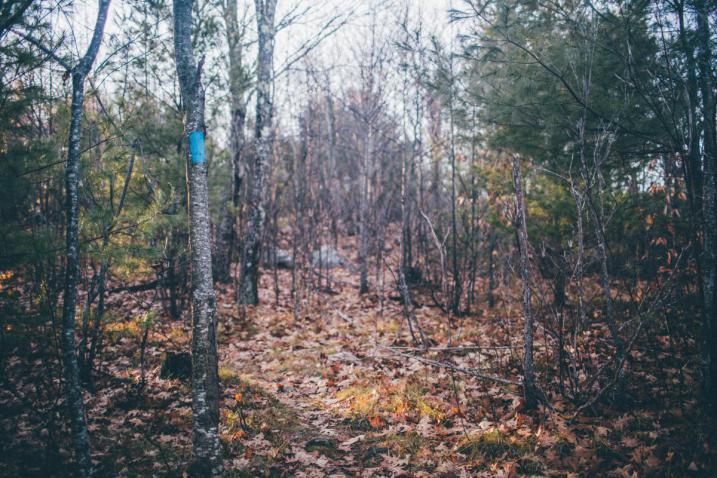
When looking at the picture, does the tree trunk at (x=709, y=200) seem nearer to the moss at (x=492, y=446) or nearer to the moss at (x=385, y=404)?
the moss at (x=492, y=446)

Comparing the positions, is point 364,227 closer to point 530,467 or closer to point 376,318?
point 376,318

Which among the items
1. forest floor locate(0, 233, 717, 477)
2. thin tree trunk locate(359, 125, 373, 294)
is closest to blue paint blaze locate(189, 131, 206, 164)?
forest floor locate(0, 233, 717, 477)

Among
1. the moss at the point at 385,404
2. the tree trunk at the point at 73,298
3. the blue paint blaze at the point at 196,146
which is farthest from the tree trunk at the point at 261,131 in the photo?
the blue paint blaze at the point at 196,146

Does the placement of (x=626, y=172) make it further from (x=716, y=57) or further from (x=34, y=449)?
(x=34, y=449)

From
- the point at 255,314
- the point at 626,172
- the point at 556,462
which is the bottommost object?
the point at 556,462

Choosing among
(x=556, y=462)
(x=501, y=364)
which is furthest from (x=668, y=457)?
(x=501, y=364)

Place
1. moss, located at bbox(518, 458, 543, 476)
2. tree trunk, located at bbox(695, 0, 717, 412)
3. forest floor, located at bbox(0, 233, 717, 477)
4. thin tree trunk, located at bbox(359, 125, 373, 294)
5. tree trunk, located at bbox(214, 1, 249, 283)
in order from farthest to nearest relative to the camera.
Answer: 1. thin tree trunk, located at bbox(359, 125, 373, 294)
2. tree trunk, located at bbox(214, 1, 249, 283)
3. tree trunk, located at bbox(695, 0, 717, 412)
4. forest floor, located at bbox(0, 233, 717, 477)
5. moss, located at bbox(518, 458, 543, 476)

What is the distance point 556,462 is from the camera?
12.1 feet

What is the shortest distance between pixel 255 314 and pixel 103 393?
12.5 feet

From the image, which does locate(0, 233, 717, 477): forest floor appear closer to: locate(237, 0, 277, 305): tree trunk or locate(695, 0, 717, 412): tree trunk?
locate(695, 0, 717, 412): tree trunk

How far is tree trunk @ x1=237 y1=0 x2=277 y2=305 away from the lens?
910 cm

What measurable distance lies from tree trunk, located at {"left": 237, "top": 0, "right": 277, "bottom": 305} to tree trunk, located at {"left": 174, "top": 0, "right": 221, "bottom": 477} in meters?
5.60

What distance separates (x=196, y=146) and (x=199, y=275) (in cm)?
111

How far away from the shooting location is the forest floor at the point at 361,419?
12.4ft
